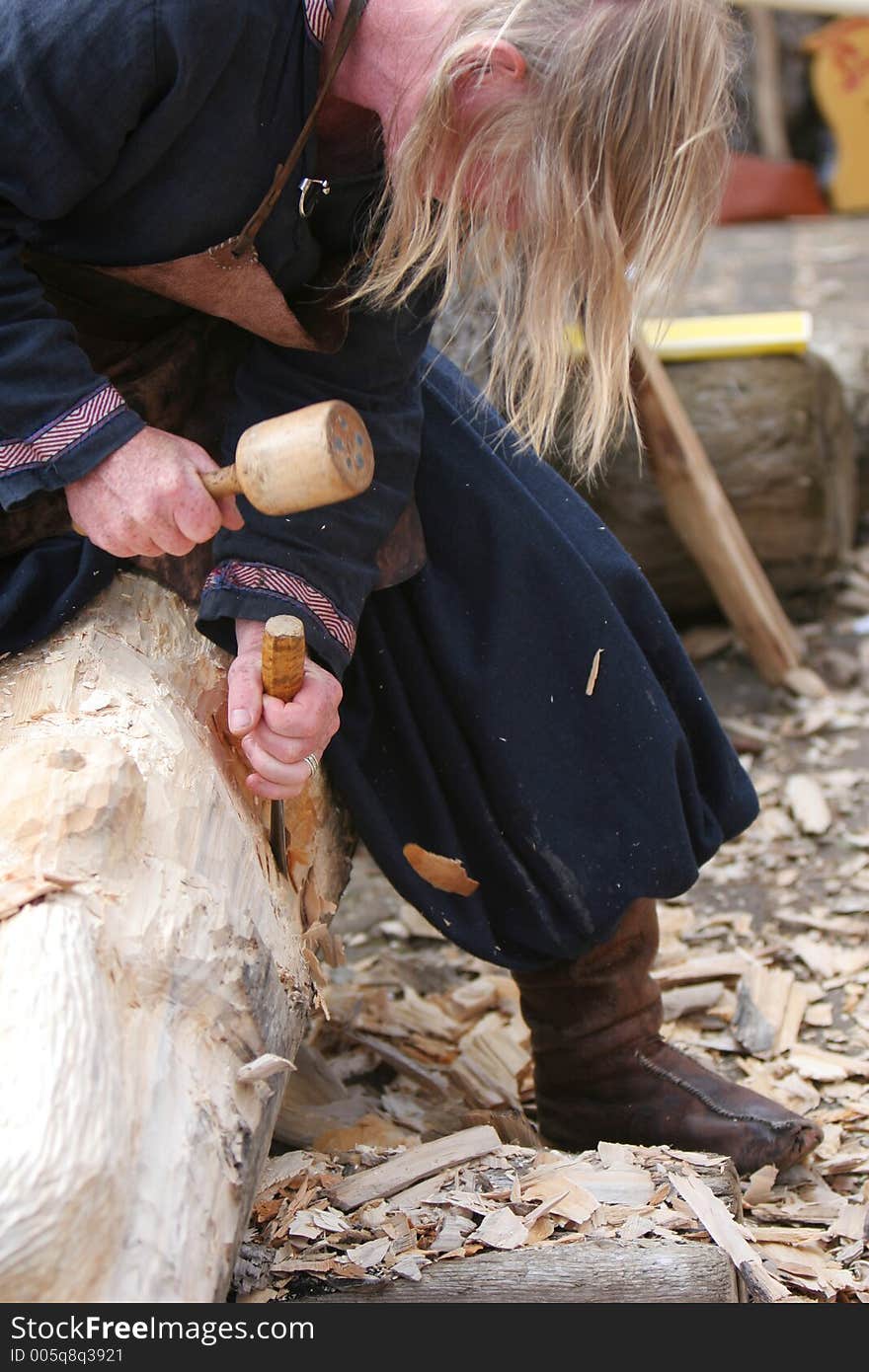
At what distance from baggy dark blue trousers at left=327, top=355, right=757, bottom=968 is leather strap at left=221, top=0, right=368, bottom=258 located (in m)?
0.41

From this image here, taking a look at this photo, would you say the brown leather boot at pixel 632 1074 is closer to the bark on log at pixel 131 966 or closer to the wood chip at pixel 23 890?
the bark on log at pixel 131 966

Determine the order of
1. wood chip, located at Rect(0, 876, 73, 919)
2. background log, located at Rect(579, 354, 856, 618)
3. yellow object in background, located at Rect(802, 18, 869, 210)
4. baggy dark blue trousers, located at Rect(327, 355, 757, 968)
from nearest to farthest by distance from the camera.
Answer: wood chip, located at Rect(0, 876, 73, 919)
baggy dark blue trousers, located at Rect(327, 355, 757, 968)
background log, located at Rect(579, 354, 856, 618)
yellow object in background, located at Rect(802, 18, 869, 210)

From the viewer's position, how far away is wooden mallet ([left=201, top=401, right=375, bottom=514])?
4.39 feet

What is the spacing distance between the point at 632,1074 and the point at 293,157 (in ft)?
4.28

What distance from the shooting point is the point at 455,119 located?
141 cm

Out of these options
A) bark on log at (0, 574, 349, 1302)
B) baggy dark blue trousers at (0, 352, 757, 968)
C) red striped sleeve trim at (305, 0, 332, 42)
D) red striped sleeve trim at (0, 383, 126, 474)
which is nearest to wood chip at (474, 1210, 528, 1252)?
bark on log at (0, 574, 349, 1302)

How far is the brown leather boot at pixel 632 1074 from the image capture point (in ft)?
6.63

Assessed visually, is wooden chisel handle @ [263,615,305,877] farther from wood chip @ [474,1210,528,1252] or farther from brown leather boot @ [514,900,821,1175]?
brown leather boot @ [514,900,821,1175]

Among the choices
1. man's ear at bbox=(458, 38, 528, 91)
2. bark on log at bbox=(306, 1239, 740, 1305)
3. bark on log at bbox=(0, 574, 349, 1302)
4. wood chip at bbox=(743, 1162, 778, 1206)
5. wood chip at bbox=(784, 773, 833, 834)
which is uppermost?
man's ear at bbox=(458, 38, 528, 91)

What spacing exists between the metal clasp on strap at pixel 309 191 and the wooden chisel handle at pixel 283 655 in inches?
18.1

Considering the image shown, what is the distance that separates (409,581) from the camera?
184 cm

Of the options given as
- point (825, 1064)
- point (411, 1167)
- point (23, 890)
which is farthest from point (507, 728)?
point (825, 1064)

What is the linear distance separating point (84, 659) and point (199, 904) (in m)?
0.35
